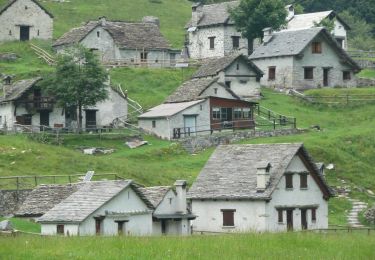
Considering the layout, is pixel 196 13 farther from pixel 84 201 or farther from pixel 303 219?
pixel 84 201

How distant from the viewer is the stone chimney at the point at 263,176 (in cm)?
7112

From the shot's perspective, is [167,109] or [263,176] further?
[167,109]

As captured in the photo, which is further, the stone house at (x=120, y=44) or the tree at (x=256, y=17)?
the tree at (x=256, y=17)

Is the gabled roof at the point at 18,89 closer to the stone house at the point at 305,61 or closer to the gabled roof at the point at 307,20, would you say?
the stone house at the point at 305,61

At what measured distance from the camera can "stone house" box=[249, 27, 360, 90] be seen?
4820 inches

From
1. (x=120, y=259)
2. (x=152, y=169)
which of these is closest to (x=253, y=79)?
(x=152, y=169)

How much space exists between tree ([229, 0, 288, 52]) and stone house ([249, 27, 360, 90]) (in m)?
6.82

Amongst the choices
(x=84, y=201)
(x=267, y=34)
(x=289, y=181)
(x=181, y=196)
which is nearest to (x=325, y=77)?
(x=267, y=34)

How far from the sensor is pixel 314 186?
75875 millimetres

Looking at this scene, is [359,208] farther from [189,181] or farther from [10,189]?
[10,189]

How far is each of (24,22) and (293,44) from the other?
104 ft

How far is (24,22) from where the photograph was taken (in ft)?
440

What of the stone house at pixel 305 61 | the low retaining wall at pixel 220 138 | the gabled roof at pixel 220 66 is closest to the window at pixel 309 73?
the stone house at pixel 305 61

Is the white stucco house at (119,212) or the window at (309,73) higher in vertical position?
the window at (309,73)
